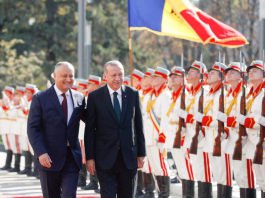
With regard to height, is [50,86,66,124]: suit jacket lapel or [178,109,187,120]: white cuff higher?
[50,86,66,124]: suit jacket lapel

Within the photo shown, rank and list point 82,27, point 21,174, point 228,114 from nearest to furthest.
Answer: point 228,114
point 21,174
point 82,27

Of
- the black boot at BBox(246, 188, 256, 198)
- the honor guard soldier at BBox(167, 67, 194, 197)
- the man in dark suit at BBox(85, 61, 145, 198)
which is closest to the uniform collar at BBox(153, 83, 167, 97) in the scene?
the honor guard soldier at BBox(167, 67, 194, 197)

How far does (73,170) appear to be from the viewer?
29.6 feet

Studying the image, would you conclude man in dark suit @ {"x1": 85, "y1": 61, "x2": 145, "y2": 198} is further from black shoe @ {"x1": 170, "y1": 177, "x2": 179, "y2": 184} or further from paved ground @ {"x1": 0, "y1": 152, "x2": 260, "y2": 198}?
black shoe @ {"x1": 170, "y1": 177, "x2": 179, "y2": 184}

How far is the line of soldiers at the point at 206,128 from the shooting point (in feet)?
35.7

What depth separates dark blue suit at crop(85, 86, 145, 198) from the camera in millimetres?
9047

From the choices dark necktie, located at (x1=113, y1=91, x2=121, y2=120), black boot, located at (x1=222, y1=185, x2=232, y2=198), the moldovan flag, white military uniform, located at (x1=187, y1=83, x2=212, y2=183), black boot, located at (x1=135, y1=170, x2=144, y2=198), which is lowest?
black boot, located at (x1=135, y1=170, x2=144, y2=198)

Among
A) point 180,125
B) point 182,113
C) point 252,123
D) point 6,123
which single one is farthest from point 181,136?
point 6,123

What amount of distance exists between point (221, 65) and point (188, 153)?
4.50 ft

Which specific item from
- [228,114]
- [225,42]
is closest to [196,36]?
[225,42]

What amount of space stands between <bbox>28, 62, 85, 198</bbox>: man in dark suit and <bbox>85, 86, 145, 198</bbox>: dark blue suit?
164 mm

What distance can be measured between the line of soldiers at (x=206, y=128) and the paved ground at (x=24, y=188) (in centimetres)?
96

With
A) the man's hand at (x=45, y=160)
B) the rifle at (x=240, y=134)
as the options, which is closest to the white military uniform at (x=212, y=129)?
the rifle at (x=240, y=134)

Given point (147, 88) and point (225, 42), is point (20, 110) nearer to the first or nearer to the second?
point (147, 88)
